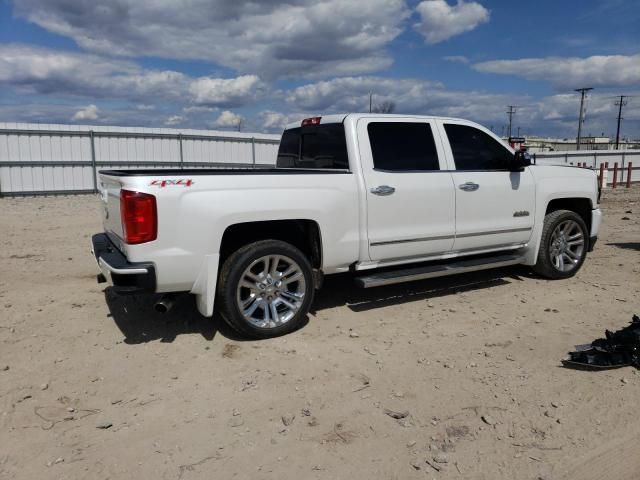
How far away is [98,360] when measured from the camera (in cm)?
420

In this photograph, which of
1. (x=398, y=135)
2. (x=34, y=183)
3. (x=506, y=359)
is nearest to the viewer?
(x=506, y=359)

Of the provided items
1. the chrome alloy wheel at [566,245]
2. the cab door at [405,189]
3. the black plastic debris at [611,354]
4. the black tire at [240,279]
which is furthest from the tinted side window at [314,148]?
the chrome alloy wheel at [566,245]

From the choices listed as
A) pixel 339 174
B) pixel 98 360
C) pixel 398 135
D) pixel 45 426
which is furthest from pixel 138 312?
pixel 398 135

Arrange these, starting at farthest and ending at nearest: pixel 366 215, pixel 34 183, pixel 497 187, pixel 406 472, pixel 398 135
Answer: pixel 34 183
pixel 497 187
pixel 398 135
pixel 366 215
pixel 406 472

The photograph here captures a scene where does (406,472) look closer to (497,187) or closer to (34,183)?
(497,187)

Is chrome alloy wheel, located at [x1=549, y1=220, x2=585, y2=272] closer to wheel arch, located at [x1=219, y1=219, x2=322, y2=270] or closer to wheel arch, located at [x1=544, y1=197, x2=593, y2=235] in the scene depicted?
wheel arch, located at [x1=544, y1=197, x2=593, y2=235]

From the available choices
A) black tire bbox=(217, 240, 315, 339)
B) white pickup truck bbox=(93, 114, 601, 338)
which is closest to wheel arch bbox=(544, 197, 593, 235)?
white pickup truck bbox=(93, 114, 601, 338)

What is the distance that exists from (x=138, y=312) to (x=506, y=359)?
3.46 m

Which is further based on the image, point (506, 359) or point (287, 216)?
point (287, 216)

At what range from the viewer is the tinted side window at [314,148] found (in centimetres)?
516

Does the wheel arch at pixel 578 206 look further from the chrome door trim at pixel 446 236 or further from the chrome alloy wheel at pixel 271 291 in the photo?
the chrome alloy wheel at pixel 271 291

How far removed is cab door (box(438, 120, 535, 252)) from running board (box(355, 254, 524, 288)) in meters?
0.15

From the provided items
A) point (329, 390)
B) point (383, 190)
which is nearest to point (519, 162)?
point (383, 190)

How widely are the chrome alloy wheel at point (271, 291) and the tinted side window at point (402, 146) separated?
131 centimetres
